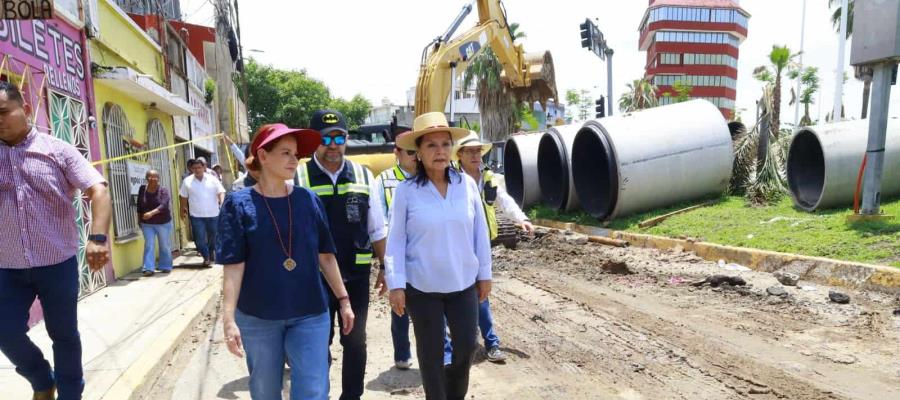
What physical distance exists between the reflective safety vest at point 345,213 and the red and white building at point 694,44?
70119 millimetres

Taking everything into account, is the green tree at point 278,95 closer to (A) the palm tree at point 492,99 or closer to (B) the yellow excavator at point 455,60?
(A) the palm tree at point 492,99

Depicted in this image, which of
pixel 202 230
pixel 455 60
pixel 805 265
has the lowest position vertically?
pixel 805 265

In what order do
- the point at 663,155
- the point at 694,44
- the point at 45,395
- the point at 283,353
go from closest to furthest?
1. the point at 283,353
2. the point at 45,395
3. the point at 663,155
4. the point at 694,44

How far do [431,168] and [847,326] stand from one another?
4204 mm

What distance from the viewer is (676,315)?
223 inches

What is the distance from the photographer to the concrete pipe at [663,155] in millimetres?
11000

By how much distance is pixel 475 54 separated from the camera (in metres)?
13.2

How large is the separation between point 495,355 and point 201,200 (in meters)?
6.41

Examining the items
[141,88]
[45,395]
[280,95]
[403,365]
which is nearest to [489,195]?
[403,365]

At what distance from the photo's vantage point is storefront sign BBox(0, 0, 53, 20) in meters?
4.00

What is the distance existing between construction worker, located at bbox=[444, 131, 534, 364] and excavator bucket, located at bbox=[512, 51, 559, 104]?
38.6 feet

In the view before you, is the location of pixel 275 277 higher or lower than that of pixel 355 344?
higher

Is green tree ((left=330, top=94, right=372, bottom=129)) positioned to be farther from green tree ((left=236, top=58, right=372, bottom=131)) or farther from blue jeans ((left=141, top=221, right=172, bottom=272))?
blue jeans ((left=141, top=221, right=172, bottom=272))

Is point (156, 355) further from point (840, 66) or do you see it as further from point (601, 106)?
point (840, 66)
